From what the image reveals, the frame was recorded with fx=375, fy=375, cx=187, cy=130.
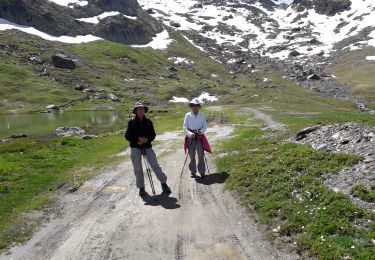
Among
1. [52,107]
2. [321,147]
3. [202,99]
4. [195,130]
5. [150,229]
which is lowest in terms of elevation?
[202,99]

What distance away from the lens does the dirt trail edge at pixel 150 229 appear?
13.2m

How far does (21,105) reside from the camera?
145875mm

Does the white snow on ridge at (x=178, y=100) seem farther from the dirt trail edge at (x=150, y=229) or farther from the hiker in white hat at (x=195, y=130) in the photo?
the dirt trail edge at (x=150, y=229)

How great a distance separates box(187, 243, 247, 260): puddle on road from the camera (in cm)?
1273

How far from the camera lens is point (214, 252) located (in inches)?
516

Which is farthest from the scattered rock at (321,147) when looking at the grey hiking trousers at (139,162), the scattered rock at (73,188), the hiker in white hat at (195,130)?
the scattered rock at (73,188)

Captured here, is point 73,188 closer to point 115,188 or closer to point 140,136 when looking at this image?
point 115,188

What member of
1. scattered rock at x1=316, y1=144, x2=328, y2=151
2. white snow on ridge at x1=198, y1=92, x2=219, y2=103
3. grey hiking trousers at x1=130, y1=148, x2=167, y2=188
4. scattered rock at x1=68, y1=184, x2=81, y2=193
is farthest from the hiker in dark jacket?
white snow on ridge at x1=198, y1=92, x2=219, y2=103

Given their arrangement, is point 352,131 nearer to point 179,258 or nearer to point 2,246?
point 179,258

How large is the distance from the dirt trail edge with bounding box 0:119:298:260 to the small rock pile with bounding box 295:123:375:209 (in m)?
4.84

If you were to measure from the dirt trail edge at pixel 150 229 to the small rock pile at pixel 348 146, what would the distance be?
4.84m

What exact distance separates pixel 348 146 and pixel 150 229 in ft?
46.6

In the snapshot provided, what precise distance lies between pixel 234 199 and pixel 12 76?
181 metres

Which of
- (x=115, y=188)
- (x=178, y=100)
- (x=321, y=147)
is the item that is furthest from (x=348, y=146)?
(x=178, y=100)
